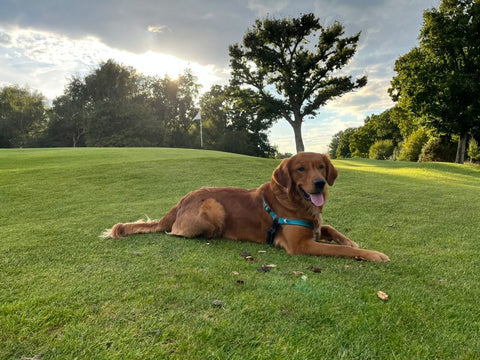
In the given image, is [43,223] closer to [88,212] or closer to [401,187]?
[88,212]

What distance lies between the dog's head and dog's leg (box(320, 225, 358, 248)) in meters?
0.59

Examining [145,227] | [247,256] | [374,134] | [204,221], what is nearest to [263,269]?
[247,256]

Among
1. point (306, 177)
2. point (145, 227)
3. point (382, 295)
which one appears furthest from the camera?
point (145, 227)

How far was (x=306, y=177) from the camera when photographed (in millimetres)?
3672

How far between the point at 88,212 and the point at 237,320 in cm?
509

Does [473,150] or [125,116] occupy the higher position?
[125,116]

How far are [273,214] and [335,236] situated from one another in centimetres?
94

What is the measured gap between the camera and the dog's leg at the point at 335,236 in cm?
390

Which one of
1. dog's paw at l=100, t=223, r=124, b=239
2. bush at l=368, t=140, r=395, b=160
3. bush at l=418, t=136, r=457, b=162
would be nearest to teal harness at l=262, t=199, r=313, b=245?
dog's paw at l=100, t=223, r=124, b=239

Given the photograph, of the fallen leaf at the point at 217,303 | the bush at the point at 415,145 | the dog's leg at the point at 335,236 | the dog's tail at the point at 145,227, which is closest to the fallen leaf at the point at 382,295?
the fallen leaf at the point at 217,303

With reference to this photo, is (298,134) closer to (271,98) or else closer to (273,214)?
(271,98)

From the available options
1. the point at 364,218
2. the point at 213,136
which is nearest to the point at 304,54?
the point at 213,136

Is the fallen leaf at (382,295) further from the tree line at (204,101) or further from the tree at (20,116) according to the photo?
the tree at (20,116)

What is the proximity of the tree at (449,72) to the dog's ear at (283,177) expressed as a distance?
2323 centimetres
